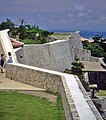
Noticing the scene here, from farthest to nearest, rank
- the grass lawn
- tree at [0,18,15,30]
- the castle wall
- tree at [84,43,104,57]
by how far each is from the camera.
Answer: tree at [84,43,104,57]
tree at [0,18,15,30]
the castle wall
the grass lawn

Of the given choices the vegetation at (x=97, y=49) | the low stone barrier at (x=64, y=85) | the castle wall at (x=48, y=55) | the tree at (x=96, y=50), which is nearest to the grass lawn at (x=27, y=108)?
the low stone barrier at (x=64, y=85)

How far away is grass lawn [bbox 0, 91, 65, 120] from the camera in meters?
10.0

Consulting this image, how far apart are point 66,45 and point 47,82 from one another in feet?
67.8

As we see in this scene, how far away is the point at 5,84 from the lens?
14.7 meters

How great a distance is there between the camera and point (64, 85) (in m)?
11.0

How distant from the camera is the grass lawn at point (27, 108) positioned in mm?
10008

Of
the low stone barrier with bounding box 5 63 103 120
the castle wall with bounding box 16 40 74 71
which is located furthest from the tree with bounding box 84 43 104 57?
the low stone barrier with bounding box 5 63 103 120

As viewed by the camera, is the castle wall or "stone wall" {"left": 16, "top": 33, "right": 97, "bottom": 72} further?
the castle wall

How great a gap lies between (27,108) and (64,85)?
1193mm

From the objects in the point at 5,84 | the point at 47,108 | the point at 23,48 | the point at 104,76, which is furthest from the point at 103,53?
the point at 47,108

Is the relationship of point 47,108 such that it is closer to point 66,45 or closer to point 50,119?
point 50,119

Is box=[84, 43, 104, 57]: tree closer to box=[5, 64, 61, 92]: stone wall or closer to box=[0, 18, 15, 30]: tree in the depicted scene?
box=[0, 18, 15, 30]: tree

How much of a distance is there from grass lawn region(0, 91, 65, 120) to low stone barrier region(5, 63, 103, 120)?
40cm

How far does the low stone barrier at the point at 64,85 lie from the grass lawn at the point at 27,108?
399 mm
